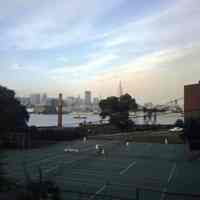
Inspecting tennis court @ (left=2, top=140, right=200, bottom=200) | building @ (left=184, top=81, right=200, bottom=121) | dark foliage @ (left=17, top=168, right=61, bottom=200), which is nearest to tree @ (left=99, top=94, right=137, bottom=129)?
tennis court @ (left=2, top=140, right=200, bottom=200)

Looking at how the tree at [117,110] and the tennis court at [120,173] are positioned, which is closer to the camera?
the tennis court at [120,173]

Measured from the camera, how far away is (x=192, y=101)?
87.6 feet

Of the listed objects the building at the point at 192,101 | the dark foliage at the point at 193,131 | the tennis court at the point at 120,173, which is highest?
the building at the point at 192,101

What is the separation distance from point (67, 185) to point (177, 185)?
583 centimetres

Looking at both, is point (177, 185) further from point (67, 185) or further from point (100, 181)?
point (67, 185)

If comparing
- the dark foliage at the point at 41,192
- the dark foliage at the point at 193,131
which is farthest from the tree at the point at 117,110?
the dark foliage at the point at 41,192

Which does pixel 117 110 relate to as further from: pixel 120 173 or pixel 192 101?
pixel 120 173

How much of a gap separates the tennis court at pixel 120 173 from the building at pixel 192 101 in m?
3.80

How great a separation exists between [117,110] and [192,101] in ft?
87.3

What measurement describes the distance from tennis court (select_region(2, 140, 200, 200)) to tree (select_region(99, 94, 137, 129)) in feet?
73.7

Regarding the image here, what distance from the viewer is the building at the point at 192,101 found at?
2617 cm

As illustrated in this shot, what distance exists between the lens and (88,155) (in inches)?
1085

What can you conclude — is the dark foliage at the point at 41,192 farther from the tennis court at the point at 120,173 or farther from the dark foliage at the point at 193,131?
the dark foliage at the point at 193,131

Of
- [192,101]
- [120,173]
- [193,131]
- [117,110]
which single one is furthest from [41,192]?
[117,110]
